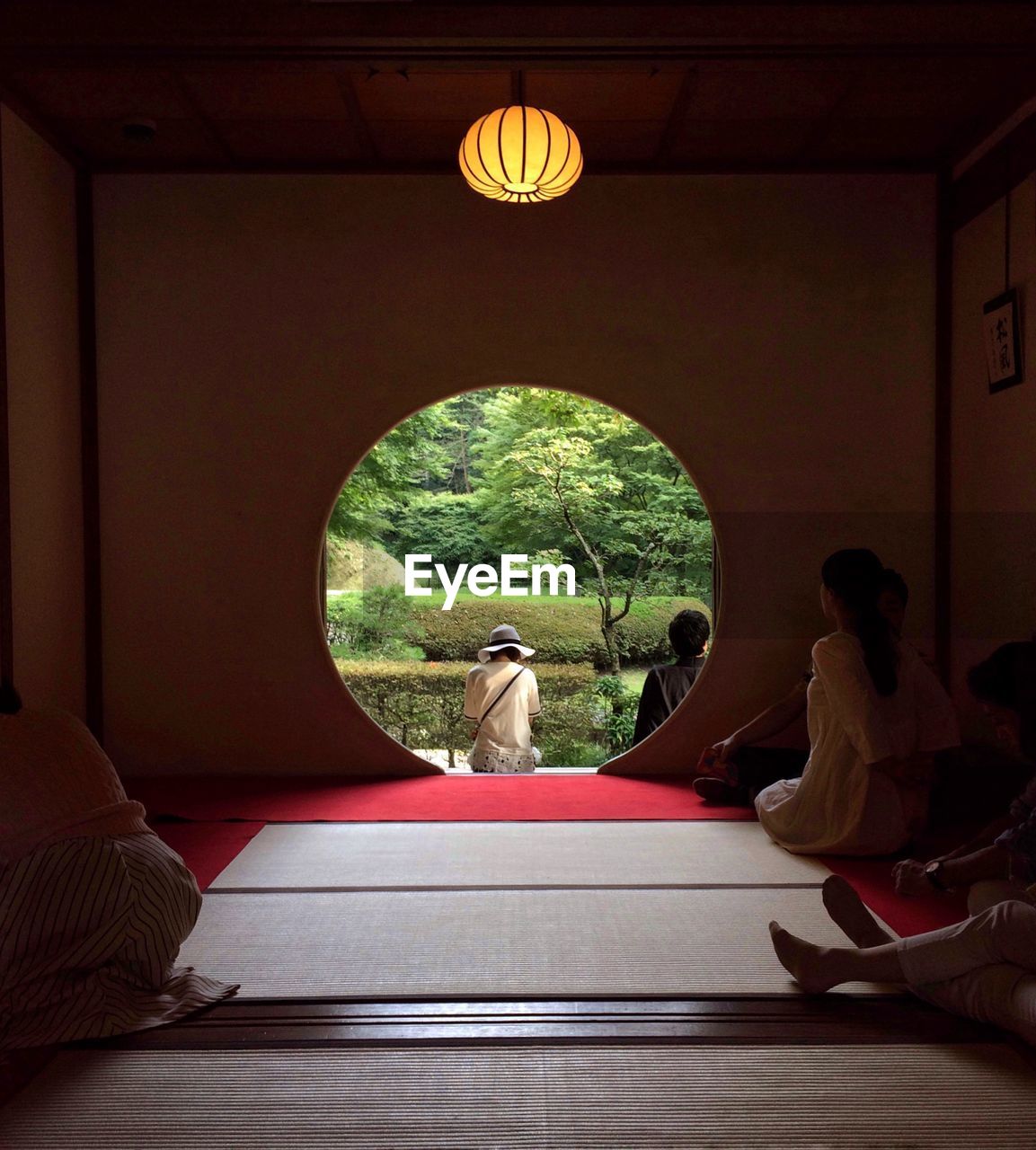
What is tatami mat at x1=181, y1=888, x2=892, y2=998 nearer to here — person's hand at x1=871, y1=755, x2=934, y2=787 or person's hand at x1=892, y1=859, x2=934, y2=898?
person's hand at x1=892, y1=859, x2=934, y2=898

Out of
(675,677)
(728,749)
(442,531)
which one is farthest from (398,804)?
(442,531)

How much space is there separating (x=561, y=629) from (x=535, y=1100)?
8733mm

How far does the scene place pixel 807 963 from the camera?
2.23 m

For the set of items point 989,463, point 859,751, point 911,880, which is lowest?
point 911,880

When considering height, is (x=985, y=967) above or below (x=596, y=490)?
below

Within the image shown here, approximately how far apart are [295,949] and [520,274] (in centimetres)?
327

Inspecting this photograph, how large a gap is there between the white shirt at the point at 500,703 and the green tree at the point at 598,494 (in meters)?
4.50

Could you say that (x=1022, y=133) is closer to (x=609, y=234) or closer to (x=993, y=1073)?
(x=609, y=234)

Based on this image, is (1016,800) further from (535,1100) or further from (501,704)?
(501,704)

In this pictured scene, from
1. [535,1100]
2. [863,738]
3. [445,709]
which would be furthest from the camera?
[445,709]

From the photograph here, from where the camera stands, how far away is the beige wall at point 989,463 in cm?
397

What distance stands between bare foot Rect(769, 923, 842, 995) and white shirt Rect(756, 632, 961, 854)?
1.15 metres

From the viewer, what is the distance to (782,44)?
320 centimetres

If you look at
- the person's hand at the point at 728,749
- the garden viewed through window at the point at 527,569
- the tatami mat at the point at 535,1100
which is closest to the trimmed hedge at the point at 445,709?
the garden viewed through window at the point at 527,569
